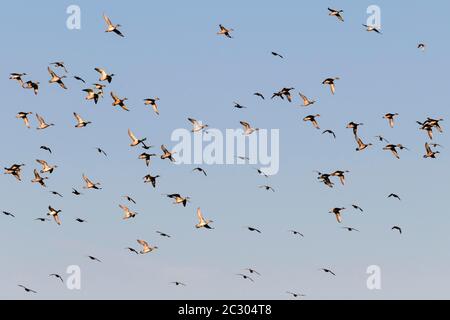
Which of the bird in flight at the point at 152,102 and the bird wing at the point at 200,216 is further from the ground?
the bird in flight at the point at 152,102

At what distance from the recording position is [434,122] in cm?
13700

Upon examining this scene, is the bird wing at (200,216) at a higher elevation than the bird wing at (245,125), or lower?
lower

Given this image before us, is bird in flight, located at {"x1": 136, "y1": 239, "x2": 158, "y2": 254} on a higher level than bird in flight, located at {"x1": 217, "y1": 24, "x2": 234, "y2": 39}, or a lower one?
lower

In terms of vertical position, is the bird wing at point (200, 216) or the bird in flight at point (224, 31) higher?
the bird in flight at point (224, 31)

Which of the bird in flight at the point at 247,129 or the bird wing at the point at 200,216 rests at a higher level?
the bird in flight at the point at 247,129

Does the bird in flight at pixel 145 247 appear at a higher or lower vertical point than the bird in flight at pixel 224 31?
lower

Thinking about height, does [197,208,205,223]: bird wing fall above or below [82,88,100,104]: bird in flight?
below

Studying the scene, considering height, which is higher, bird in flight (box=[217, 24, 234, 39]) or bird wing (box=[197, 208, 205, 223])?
bird in flight (box=[217, 24, 234, 39])

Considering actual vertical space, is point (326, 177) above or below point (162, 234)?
above
